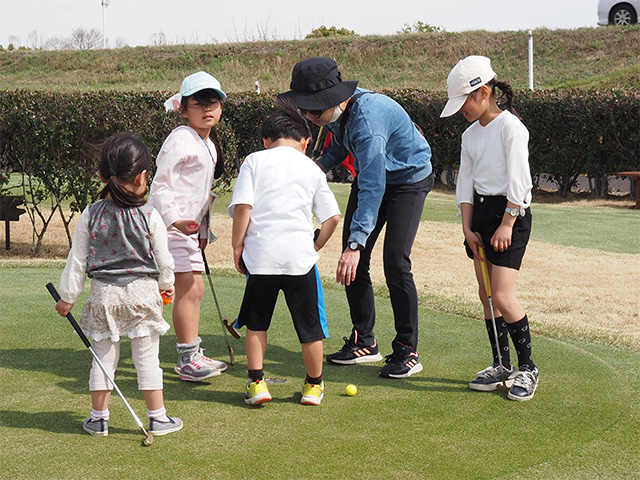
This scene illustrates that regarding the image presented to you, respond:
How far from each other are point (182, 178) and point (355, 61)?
111 feet

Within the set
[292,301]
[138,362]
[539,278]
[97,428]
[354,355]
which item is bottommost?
[539,278]

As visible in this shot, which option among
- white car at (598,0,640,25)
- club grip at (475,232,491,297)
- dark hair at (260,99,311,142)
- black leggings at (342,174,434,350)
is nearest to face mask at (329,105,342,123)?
dark hair at (260,99,311,142)

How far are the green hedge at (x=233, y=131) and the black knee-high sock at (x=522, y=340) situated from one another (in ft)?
21.2

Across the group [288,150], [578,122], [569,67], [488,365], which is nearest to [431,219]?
[578,122]

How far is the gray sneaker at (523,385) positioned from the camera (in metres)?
3.96

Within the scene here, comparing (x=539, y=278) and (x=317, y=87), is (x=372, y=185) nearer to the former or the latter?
(x=317, y=87)

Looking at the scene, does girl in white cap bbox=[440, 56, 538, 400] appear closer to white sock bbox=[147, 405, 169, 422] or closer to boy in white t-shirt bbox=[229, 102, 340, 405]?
boy in white t-shirt bbox=[229, 102, 340, 405]

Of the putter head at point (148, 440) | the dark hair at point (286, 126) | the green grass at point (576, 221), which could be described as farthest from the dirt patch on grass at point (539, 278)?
the putter head at point (148, 440)

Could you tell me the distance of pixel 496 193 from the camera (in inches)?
158

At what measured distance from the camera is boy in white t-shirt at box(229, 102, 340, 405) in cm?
380

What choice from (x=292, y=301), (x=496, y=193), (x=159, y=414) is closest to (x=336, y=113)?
(x=496, y=193)

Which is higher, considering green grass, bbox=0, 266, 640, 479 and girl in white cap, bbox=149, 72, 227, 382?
girl in white cap, bbox=149, 72, 227, 382

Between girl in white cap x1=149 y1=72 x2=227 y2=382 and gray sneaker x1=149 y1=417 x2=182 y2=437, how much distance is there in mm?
796

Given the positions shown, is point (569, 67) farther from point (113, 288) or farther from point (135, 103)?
point (113, 288)
